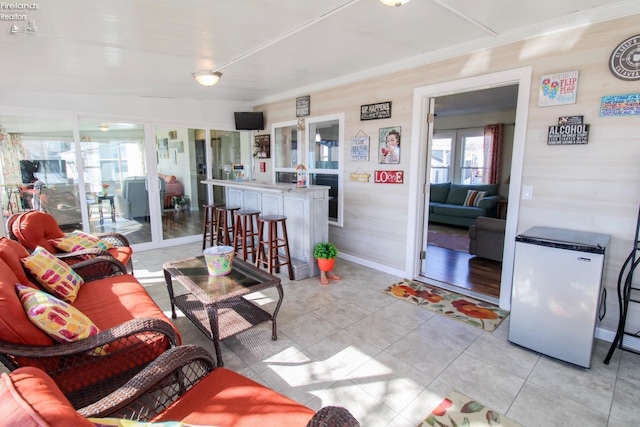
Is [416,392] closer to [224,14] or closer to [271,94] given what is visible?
[224,14]

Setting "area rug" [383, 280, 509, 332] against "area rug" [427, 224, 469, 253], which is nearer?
"area rug" [383, 280, 509, 332]

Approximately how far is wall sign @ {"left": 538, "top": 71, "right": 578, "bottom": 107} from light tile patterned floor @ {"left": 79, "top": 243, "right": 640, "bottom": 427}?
6.54ft

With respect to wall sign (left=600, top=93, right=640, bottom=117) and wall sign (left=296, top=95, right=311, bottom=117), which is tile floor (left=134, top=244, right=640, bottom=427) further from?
wall sign (left=296, top=95, right=311, bottom=117)

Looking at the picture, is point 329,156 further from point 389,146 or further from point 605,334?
point 605,334

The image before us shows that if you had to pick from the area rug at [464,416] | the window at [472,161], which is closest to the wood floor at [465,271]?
the area rug at [464,416]

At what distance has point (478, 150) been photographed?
25.3 feet

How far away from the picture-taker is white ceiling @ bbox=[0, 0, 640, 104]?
229 centimetres

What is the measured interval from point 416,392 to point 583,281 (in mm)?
1370

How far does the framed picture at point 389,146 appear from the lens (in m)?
3.91

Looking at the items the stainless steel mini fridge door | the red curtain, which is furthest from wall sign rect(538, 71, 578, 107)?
the red curtain

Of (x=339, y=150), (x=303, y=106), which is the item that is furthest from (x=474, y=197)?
(x=303, y=106)

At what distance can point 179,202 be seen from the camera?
229 inches

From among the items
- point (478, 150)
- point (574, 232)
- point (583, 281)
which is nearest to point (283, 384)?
point (583, 281)

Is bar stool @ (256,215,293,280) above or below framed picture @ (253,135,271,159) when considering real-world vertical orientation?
below
